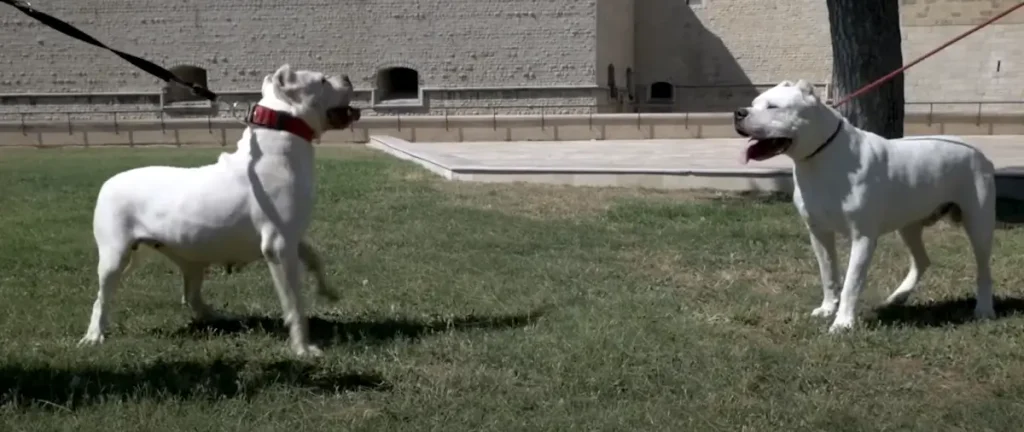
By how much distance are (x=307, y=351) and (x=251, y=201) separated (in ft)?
2.27

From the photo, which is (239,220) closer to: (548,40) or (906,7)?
(548,40)

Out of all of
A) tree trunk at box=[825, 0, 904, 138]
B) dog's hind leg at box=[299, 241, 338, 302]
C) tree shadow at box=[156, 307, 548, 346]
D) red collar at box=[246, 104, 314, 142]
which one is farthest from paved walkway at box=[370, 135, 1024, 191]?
red collar at box=[246, 104, 314, 142]

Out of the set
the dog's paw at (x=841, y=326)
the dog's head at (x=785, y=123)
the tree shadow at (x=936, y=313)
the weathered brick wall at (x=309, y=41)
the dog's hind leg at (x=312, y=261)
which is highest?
the weathered brick wall at (x=309, y=41)

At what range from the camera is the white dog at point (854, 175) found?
476 centimetres

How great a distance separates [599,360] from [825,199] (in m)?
1.41

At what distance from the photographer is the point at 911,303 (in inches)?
221

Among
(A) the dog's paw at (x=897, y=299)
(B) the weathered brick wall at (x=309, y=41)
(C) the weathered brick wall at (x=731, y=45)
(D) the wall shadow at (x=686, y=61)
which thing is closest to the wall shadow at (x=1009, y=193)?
(A) the dog's paw at (x=897, y=299)

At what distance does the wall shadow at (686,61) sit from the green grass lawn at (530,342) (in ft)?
79.4

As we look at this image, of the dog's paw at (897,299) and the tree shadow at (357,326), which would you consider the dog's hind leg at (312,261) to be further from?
the dog's paw at (897,299)

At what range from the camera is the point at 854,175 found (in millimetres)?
4777

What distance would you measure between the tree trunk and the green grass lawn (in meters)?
1.86

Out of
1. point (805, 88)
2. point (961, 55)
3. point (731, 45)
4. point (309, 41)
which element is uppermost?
point (309, 41)

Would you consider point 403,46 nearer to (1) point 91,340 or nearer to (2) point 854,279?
(1) point 91,340

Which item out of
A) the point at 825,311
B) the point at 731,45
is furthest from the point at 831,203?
the point at 731,45
